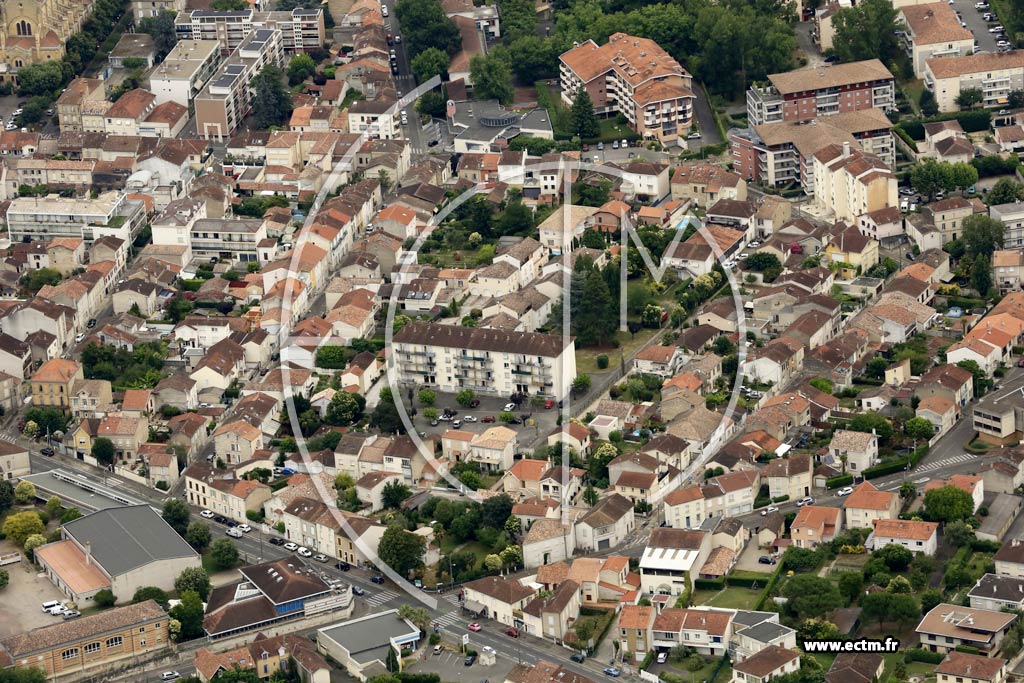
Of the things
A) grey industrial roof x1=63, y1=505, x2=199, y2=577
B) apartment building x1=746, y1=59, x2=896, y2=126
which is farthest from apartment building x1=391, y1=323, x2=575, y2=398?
apartment building x1=746, y1=59, x2=896, y2=126

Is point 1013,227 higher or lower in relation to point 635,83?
lower

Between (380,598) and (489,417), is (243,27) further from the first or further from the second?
(380,598)

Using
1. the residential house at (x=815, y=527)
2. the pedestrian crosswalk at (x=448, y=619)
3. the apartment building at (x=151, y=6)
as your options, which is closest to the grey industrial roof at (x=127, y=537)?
the pedestrian crosswalk at (x=448, y=619)

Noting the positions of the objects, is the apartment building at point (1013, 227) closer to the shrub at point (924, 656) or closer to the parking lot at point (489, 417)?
the parking lot at point (489, 417)

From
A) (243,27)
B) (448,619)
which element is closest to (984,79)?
(243,27)

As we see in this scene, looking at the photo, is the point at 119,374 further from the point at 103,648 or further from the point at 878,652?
the point at 878,652

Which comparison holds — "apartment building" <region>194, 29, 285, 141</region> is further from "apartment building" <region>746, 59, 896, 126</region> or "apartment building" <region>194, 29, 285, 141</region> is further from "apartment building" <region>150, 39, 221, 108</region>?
"apartment building" <region>746, 59, 896, 126</region>
